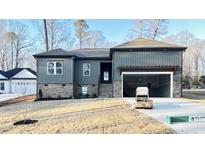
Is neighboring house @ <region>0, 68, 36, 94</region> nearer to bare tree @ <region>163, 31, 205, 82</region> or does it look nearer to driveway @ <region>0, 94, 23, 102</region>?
driveway @ <region>0, 94, 23, 102</region>

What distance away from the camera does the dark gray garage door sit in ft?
55.2

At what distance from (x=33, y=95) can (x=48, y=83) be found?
2079mm

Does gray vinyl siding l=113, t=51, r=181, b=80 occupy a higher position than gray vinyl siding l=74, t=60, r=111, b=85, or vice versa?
gray vinyl siding l=113, t=51, r=181, b=80

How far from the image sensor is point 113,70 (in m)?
16.6

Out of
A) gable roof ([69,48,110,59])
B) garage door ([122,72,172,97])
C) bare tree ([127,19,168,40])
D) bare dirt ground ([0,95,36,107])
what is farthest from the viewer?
gable roof ([69,48,110,59])

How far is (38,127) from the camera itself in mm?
7543

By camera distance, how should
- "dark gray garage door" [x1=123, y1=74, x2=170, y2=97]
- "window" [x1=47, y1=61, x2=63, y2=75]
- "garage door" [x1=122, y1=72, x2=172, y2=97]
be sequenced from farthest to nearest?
"window" [x1=47, y1=61, x2=63, y2=75] → "dark gray garage door" [x1=123, y1=74, x2=170, y2=97] → "garage door" [x1=122, y1=72, x2=172, y2=97]

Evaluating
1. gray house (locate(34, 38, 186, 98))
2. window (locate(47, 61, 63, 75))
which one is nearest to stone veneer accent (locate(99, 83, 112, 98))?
gray house (locate(34, 38, 186, 98))

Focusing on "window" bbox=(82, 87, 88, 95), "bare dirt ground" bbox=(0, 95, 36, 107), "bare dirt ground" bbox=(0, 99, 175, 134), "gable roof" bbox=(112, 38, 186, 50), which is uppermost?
"gable roof" bbox=(112, 38, 186, 50)

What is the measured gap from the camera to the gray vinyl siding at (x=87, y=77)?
18127 mm

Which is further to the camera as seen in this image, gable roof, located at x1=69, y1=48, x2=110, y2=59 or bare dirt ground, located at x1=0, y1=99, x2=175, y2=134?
gable roof, located at x1=69, y1=48, x2=110, y2=59

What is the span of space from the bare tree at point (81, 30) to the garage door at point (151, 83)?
4.23 m
